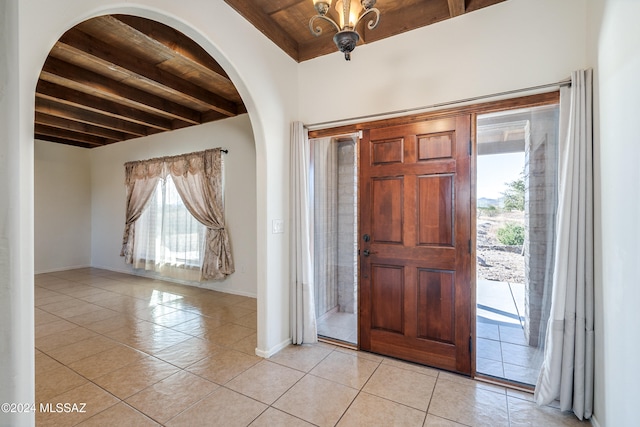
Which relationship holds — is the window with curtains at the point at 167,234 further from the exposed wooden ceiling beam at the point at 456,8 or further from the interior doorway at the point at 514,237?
the exposed wooden ceiling beam at the point at 456,8

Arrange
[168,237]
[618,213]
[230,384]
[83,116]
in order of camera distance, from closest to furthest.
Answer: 1. [618,213]
2. [230,384]
3. [83,116]
4. [168,237]

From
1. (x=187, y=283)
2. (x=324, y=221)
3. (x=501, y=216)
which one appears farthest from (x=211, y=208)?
(x=501, y=216)

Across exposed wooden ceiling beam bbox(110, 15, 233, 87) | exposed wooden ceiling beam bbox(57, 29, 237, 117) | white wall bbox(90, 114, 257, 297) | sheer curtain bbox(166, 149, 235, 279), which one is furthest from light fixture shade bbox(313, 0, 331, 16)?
sheer curtain bbox(166, 149, 235, 279)

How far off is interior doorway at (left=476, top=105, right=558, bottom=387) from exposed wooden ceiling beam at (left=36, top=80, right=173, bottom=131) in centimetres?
496

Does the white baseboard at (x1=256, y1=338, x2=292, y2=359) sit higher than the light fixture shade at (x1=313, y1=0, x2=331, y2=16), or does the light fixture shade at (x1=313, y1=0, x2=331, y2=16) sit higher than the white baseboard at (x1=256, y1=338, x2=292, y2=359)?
the light fixture shade at (x1=313, y1=0, x2=331, y2=16)

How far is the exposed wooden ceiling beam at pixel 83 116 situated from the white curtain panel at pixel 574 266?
616cm

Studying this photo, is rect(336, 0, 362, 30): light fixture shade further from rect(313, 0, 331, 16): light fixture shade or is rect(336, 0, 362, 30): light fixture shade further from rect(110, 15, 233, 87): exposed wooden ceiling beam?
rect(110, 15, 233, 87): exposed wooden ceiling beam

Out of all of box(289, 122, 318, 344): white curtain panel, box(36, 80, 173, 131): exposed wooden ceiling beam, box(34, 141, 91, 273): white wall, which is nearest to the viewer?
box(289, 122, 318, 344): white curtain panel

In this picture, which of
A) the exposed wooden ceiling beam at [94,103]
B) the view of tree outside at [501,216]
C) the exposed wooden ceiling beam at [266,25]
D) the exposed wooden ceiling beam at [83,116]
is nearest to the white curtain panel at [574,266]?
the view of tree outside at [501,216]

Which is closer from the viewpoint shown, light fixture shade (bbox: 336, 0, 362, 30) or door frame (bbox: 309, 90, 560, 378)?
light fixture shade (bbox: 336, 0, 362, 30)

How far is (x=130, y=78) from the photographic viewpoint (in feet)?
11.4

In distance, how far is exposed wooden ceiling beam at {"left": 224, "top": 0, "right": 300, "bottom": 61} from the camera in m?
2.36

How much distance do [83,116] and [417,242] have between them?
5.52 metres

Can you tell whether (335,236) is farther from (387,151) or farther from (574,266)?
(574,266)
